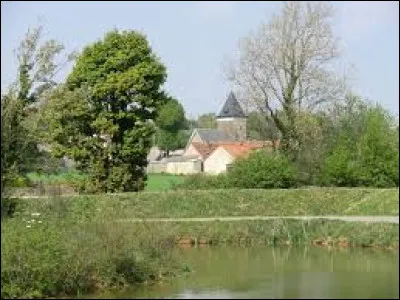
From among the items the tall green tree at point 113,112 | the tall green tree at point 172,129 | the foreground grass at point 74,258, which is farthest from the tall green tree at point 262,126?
the tall green tree at point 172,129

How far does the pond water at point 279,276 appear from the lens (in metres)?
10.3

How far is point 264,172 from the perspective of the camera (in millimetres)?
36719

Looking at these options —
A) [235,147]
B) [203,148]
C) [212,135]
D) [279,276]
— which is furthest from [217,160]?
[279,276]

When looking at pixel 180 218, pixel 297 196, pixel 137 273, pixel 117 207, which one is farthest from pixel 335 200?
pixel 137 273

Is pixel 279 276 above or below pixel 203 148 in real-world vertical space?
below

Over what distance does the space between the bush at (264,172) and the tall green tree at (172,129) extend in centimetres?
5999

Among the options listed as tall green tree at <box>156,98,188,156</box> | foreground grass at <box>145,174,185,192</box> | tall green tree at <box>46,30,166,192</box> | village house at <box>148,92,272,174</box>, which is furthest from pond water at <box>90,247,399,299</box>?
tall green tree at <box>156,98,188,156</box>

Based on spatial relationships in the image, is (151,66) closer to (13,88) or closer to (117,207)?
(117,207)

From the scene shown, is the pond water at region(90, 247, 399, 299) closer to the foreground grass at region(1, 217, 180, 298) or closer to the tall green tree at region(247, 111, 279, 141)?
the foreground grass at region(1, 217, 180, 298)

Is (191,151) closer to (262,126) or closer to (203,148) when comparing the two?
Answer: (203,148)

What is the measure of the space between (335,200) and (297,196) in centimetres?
433

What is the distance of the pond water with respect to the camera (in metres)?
10.3

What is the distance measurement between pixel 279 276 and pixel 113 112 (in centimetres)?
2292

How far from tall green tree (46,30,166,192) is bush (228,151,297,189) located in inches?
194
